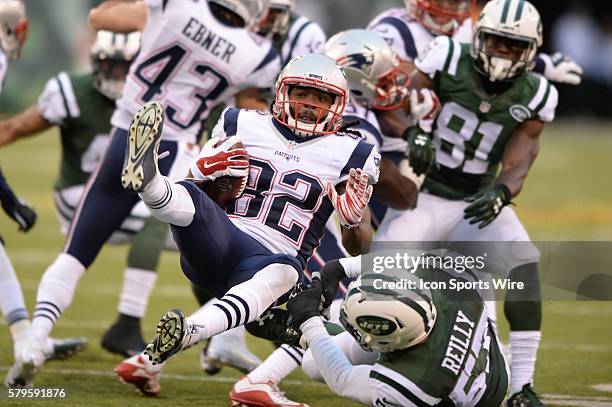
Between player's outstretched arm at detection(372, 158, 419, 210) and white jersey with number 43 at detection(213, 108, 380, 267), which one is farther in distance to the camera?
player's outstretched arm at detection(372, 158, 419, 210)

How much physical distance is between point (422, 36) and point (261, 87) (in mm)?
1061

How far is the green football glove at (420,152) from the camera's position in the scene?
524 centimetres

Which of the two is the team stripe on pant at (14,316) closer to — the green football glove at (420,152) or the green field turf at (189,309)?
the green field turf at (189,309)

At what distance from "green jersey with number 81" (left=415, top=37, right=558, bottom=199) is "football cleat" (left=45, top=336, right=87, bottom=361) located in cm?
196

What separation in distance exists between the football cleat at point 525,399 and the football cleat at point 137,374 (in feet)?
4.99

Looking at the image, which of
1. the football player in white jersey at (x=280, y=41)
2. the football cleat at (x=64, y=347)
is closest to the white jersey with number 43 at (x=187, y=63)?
the football player in white jersey at (x=280, y=41)

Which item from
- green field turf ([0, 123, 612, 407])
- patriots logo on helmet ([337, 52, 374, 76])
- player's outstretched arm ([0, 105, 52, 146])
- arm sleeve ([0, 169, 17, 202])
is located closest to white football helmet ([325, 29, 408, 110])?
patriots logo on helmet ([337, 52, 374, 76])

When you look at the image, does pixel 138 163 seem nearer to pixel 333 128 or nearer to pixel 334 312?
pixel 333 128

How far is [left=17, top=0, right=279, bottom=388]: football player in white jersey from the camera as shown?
217 inches

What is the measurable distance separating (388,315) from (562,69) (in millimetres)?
2792

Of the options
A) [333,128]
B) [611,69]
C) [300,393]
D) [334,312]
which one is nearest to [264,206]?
[333,128]

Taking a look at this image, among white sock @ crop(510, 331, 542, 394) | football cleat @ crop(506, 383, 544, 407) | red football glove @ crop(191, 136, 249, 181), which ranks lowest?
football cleat @ crop(506, 383, 544, 407)

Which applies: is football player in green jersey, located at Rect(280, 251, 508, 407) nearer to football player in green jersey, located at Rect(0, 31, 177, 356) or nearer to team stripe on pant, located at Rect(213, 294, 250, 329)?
team stripe on pant, located at Rect(213, 294, 250, 329)

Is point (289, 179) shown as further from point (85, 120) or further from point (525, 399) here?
point (85, 120)
